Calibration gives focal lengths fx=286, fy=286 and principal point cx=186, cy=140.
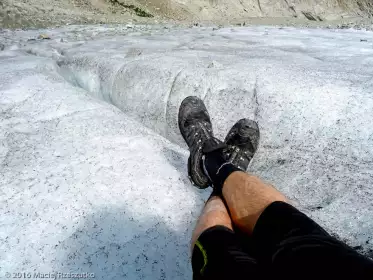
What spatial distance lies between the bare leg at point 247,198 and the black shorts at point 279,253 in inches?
1.8

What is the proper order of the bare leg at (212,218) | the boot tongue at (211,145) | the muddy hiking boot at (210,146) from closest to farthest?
the bare leg at (212,218) < the muddy hiking boot at (210,146) < the boot tongue at (211,145)

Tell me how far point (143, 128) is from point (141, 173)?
0.49 m

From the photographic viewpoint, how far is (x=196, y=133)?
5.99 ft

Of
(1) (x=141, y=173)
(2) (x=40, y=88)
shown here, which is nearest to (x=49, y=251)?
(1) (x=141, y=173)

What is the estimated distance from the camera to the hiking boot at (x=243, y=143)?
170cm

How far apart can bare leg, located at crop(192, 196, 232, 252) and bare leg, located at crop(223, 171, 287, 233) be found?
0.04m

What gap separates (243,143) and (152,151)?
21.3 inches

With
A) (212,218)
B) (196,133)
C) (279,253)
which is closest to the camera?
(279,253)

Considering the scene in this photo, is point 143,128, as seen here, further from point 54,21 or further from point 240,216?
point 54,21

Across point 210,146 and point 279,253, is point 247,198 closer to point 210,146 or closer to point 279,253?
point 279,253

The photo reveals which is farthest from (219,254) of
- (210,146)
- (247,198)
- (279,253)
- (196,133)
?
(196,133)

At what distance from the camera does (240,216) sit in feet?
3.80

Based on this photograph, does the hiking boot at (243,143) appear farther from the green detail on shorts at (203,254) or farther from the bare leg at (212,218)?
the green detail on shorts at (203,254)

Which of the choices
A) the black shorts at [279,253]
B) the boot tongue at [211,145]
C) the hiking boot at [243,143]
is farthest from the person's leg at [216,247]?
the hiking boot at [243,143]
